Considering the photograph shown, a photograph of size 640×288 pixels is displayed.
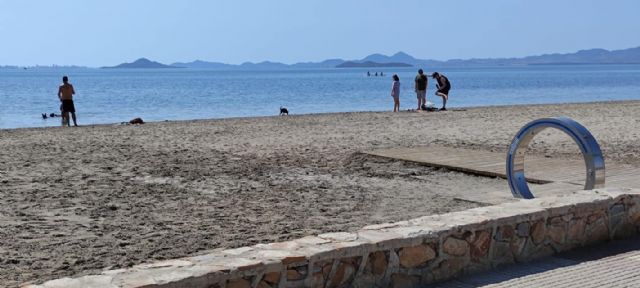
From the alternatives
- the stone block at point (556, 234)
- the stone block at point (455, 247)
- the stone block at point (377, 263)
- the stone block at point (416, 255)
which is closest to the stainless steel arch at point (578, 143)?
the stone block at point (556, 234)

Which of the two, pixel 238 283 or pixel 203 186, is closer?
pixel 238 283

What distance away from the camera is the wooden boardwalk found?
9727 millimetres

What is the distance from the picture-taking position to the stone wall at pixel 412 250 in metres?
4.60

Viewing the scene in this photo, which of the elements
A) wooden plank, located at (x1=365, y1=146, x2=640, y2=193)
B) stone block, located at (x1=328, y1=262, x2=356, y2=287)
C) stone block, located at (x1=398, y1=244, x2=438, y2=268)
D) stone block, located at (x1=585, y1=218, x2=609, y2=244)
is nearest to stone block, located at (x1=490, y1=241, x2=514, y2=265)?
stone block, located at (x1=398, y1=244, x2=438, y2=268)

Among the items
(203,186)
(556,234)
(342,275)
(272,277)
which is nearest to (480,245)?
(556,234)

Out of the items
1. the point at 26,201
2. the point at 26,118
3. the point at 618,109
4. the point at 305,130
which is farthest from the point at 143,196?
the point at 26,118

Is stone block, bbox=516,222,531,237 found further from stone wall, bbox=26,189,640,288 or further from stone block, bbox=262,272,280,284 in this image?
stone block, bbox=262,272,280,284

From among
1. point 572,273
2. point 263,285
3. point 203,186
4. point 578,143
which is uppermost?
point 578,143

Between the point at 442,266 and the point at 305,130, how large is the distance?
1366cm

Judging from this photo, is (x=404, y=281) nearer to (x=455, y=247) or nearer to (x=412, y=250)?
(x=412, y=250)

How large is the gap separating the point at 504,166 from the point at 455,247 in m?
6.16

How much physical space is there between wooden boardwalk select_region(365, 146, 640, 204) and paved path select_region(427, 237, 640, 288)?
2883 millimetres

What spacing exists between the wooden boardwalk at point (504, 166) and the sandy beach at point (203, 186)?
0.93ft

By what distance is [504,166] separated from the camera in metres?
11.6
